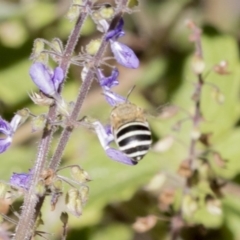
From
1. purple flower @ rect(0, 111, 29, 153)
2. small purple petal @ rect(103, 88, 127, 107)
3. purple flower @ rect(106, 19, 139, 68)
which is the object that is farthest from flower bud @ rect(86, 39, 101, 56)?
purple flower @ rect(0, 111, 29, 153)

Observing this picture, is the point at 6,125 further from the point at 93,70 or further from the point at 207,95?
the point at 207,95

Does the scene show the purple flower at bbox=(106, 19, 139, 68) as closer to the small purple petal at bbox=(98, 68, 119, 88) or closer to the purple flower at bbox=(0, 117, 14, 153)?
the small purple petal at bbox=(98, 68, 119, 88)

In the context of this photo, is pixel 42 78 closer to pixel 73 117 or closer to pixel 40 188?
pixel 73 117

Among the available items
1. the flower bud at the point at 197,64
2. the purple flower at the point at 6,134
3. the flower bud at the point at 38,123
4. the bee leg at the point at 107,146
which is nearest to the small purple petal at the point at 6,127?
the purple flower at the point at 6,134

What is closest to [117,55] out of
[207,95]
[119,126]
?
[119,126]

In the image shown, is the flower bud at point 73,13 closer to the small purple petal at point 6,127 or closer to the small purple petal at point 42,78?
the small purple petal at point 42,78
